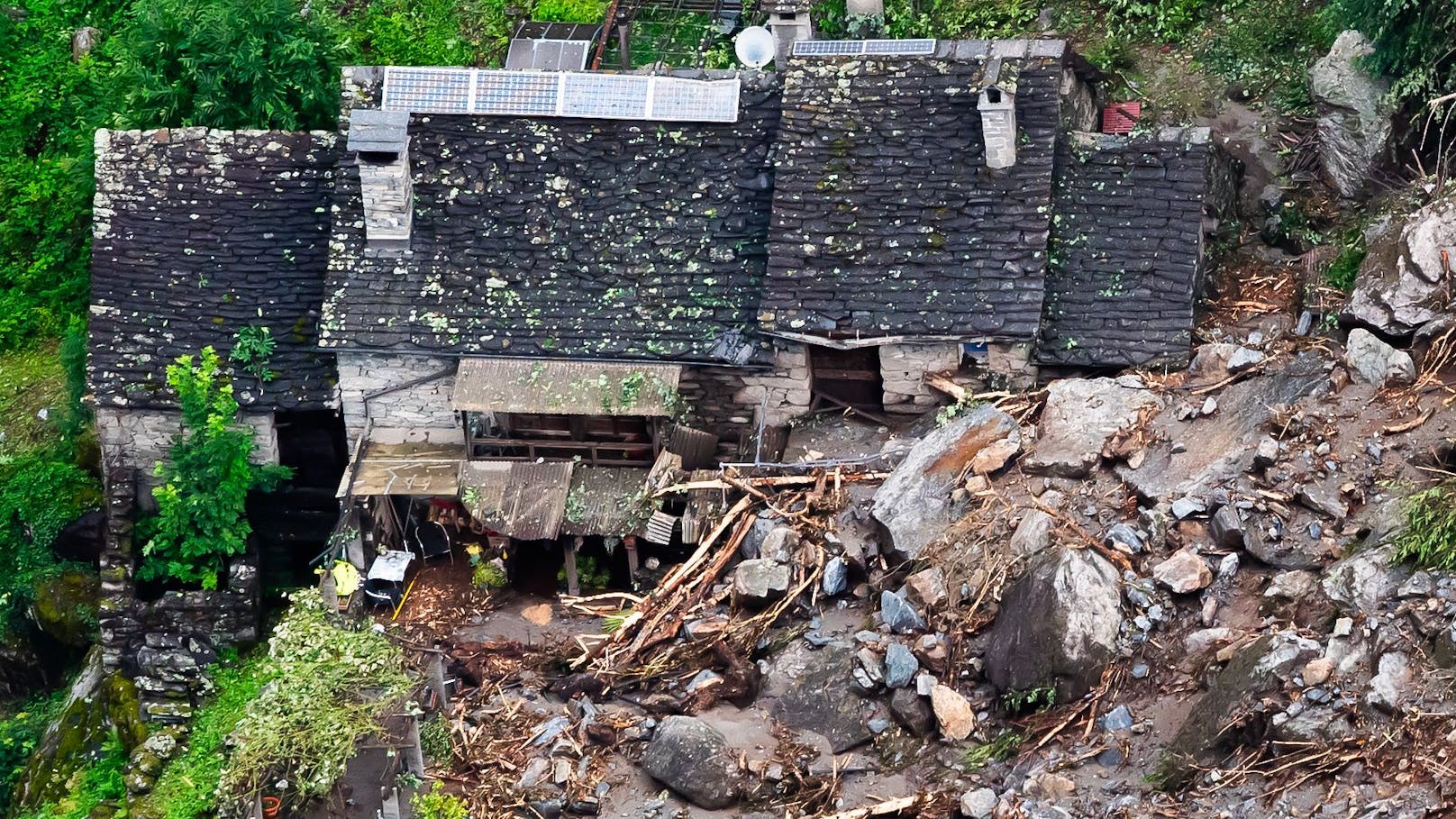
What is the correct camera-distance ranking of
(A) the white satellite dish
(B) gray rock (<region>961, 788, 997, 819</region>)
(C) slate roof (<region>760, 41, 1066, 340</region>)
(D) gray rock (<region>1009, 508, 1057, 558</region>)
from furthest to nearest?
1. (A) the white satellite dish
2. (C) slate roof (<region>760, 41, 1066, 340</region>)
3. (D) gray rock (<region>1009, 508, 1057, 558</region>)
4. (B) gray rock (<region>961, 788, 997, 819</region>)

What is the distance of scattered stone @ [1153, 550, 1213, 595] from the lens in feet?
56.3

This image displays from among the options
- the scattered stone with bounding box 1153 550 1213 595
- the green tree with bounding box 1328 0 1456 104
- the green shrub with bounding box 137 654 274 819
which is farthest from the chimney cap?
the green tree with bounding box 1328 0 1456 104

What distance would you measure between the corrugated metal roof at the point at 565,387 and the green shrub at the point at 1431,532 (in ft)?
27.1

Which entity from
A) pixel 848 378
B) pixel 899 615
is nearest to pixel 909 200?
pixel 848 378

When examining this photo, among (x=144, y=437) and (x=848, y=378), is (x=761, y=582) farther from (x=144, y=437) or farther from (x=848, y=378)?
(x=144, y=437)

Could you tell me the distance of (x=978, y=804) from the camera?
1620cm

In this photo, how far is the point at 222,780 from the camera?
1844 centimetres

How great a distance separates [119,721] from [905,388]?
32.9ft

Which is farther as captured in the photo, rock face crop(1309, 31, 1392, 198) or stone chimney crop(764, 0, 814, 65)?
stone chimney crop(764, 0, 814, 65)

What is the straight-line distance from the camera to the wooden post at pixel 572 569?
21469 millimetres

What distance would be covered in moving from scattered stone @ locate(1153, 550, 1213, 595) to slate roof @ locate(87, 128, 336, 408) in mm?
10276

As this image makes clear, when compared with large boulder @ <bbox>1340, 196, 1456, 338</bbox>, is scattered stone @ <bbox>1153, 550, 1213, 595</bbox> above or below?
below

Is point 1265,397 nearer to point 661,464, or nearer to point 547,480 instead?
point 661,464

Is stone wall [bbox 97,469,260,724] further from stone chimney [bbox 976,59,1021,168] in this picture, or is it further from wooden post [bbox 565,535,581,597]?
→ stone chimney [bbox 976,59,1021,168]
